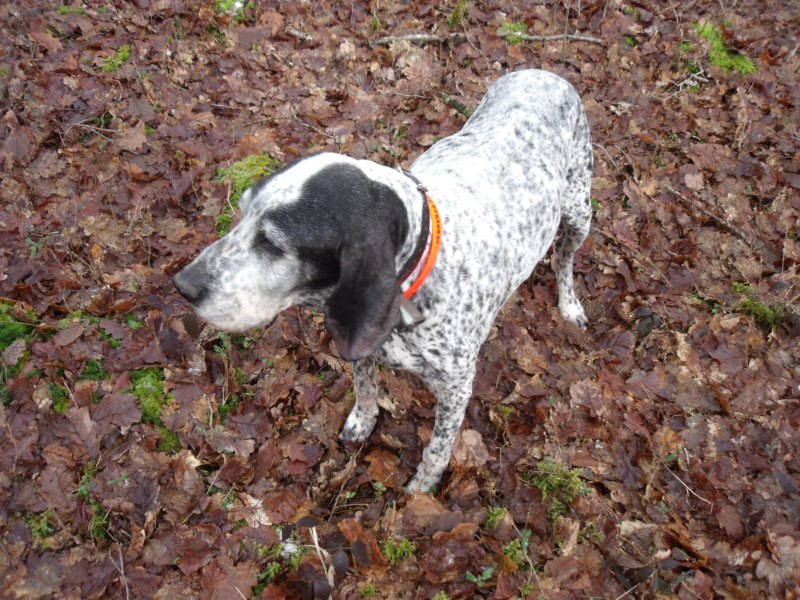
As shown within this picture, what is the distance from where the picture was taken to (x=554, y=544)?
336 cm

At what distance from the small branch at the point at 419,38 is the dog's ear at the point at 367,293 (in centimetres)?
526

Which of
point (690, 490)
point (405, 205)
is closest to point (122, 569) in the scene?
point (405, 205)

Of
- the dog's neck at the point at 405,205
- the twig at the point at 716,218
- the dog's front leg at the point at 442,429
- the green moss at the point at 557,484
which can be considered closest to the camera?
the dog's neck at the point at 405,205

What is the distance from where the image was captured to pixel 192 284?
2533mm

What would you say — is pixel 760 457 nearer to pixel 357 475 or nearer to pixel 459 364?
pixel 459 364

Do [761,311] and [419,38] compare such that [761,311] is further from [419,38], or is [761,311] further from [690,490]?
[419,38]

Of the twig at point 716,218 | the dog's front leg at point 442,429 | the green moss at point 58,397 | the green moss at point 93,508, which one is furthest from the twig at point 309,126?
the green moss at point 93,508

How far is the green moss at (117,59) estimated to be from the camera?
5.80 m

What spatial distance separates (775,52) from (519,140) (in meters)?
6.02

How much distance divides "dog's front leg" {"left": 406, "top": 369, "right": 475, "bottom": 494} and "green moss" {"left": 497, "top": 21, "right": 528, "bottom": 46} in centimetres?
543

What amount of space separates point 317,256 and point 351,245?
19 cm

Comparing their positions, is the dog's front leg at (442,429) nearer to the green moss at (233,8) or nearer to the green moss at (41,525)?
the green moss at (41,525)

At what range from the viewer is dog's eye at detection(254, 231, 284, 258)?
2551mm

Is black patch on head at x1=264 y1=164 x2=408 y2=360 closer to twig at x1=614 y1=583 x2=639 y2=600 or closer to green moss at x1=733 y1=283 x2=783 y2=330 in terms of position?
twig at x1=614 y1=583 x2=639 y2=600
